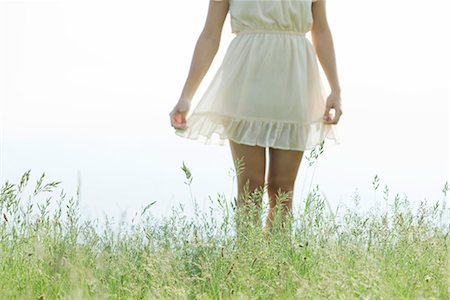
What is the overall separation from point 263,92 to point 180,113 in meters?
0.49

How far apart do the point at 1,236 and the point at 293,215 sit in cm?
147

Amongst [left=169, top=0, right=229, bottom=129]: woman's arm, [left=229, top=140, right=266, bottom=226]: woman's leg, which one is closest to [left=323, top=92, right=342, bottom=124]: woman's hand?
[left=229, top=140, right=266, bottom=226]: woman's leg

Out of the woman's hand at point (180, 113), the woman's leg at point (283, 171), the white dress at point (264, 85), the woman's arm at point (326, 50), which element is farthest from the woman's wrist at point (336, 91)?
the woman's hand at point (180, 113)

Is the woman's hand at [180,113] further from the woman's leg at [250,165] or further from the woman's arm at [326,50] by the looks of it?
the woman's arm at [326,50]

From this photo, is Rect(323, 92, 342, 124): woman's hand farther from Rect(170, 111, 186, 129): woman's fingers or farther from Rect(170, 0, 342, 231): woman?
Rect(170, 111, 186, 129): woman's fingers

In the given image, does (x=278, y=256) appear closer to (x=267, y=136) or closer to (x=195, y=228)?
(x=195, y=228)

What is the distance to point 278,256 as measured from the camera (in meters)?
3.25

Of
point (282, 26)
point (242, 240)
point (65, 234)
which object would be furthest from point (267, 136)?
point (65, 234)

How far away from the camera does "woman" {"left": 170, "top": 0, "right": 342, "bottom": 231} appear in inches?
166

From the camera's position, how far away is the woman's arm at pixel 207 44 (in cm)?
429

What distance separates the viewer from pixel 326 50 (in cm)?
440

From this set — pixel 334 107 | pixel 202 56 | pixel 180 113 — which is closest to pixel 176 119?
pixel 180 113

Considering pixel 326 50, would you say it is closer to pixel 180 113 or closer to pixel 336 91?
pixel 336 91

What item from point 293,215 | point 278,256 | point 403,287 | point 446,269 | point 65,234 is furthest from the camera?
point 293,215
